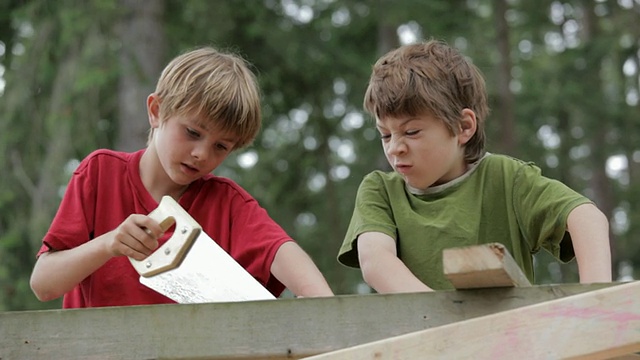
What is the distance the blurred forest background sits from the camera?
773 cm

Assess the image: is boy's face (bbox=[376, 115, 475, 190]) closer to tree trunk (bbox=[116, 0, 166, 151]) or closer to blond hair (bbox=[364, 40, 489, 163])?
blond hair (bbox=[364, 40, 489, 163])

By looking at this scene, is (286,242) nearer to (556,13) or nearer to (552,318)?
(552,318)

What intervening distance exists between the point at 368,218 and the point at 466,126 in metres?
0.44

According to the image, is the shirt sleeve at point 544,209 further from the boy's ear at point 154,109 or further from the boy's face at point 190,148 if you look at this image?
the boy's ear at point 154,109

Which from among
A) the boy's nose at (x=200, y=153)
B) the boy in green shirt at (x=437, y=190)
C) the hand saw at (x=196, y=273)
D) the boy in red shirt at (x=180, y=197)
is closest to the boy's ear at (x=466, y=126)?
the boy in green shirt at (x=437, y=190)

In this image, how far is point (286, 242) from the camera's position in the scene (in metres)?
2.99

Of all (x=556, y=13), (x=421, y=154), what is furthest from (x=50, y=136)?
(x=556, y=13)

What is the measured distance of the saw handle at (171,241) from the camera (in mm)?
2291

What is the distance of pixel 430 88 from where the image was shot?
9.87 feet

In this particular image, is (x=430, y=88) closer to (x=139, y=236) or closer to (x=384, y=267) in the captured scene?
(x=384, y=267)

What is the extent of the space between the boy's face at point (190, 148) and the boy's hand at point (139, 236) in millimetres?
545

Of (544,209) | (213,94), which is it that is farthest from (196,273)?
(544,209)

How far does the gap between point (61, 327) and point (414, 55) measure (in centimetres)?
156

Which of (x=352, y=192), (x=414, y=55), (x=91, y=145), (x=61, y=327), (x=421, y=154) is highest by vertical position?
(x=414, y=55)
